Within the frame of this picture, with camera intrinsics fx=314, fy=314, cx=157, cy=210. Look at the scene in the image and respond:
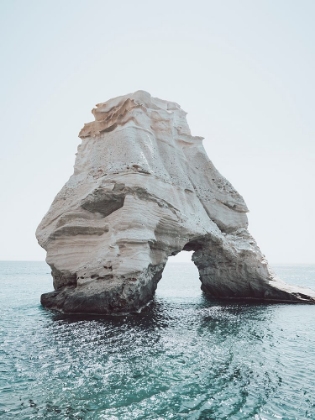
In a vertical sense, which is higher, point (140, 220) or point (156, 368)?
point (140, 220)

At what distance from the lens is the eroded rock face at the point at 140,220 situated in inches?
810

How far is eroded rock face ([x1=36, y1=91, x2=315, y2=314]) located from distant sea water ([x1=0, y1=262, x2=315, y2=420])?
3119 millimetres

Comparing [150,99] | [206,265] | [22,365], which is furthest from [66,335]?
[150,99]

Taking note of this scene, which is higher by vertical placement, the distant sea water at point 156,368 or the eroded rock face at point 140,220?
the eroded rock face at point 140,220

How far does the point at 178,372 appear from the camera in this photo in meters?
10.7

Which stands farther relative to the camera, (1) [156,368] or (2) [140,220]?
(2) [140,220]

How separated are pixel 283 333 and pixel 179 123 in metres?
23.4

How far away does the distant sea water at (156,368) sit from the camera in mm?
8281

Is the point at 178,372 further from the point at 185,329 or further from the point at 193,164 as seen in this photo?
the point at 193,164

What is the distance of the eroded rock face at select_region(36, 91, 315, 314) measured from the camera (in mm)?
20578

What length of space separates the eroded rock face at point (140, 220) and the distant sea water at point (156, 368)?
3.12 m

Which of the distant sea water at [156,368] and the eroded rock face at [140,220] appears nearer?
the distant sea water at [156,368]

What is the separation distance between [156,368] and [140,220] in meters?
11.5

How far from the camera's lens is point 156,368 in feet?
36.1
